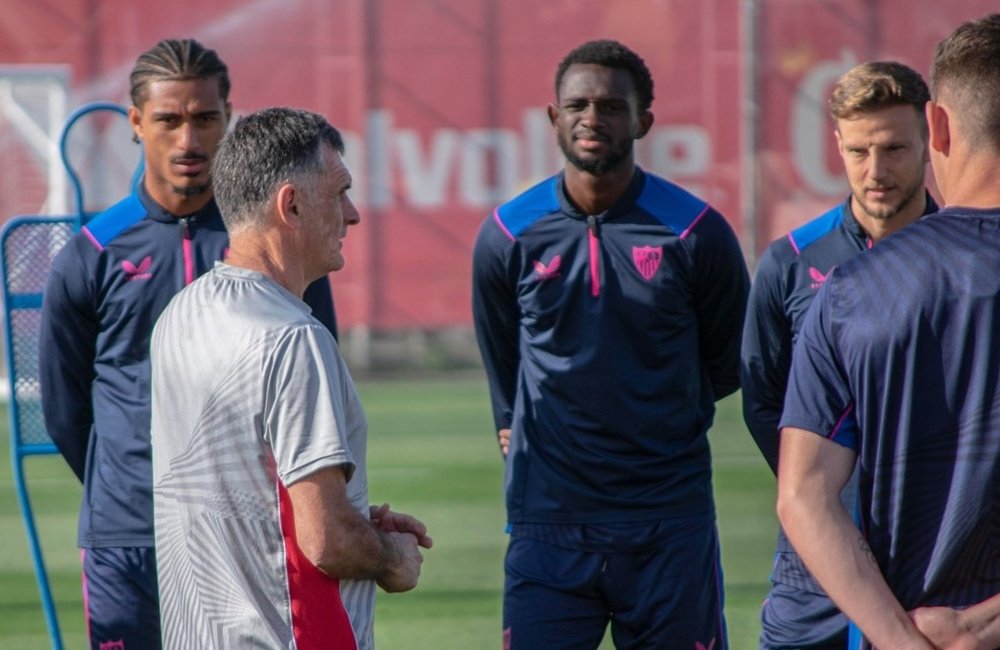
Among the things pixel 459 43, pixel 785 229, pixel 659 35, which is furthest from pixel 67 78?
pixel 785 229

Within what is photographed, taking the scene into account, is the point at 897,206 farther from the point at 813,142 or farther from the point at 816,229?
the point at 813,142

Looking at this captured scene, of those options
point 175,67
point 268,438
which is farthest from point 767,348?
point 175,67

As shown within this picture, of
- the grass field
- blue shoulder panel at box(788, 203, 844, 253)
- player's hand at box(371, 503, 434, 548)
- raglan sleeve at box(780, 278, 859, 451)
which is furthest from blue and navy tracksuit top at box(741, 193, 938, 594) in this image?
the grass field

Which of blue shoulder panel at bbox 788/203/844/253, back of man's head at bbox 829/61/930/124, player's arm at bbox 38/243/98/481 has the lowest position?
player's arm at bbox 38/243/98/481

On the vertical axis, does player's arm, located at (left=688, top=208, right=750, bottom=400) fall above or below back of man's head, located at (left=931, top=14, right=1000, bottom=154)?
below

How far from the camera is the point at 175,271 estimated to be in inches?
176

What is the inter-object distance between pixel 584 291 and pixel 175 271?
124 centimetres

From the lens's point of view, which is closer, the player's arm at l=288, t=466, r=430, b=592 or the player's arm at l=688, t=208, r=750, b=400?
the player's arm at l=288, t=466, r=430, b=592

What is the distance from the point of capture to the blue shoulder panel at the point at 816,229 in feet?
14.5

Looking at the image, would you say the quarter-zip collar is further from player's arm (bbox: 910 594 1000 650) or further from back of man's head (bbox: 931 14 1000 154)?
player's arm (bbox: 910 594 1000 650)

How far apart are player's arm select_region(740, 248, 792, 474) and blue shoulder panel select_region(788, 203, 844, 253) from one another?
3.2 inches

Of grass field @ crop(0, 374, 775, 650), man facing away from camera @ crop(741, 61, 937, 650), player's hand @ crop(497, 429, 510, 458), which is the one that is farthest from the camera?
grass field @ crop(0, 374, 775, 650)

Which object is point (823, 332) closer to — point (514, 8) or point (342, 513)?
point (342, 513)

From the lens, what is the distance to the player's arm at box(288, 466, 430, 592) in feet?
9.66
